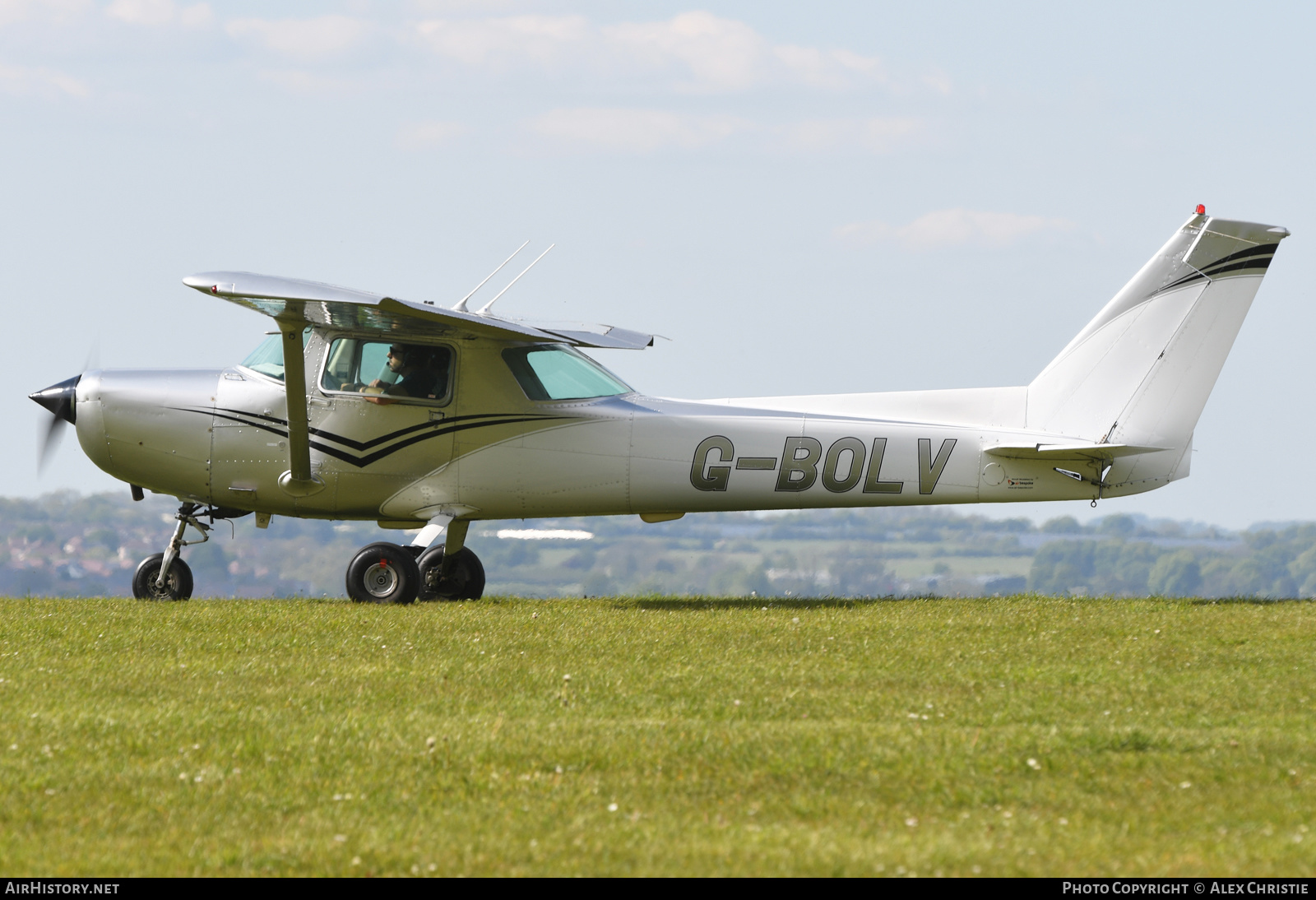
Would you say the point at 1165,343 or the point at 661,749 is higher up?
the point at 1165,343

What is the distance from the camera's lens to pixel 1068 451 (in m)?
13.7

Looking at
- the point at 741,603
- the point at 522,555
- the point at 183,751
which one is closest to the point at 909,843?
the point at 183,751

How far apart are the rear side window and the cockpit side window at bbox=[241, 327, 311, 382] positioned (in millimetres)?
2103

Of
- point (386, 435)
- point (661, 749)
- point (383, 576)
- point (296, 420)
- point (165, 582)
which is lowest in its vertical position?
point (165, 582)

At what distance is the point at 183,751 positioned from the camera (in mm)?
7332

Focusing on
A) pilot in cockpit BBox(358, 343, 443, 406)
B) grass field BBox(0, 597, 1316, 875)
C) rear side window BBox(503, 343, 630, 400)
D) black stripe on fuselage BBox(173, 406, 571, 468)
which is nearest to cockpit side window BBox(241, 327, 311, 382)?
black stripe on fuselage BBox(173, 406, 571, 468)

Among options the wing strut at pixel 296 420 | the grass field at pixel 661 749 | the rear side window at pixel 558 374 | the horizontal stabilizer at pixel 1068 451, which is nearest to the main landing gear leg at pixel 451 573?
the wing strut at pixel 296 420

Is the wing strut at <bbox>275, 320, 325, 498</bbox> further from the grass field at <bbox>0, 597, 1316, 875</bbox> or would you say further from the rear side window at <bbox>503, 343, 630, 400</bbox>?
the grass field at <bbox>0, 597, 1316, 875</bbox>

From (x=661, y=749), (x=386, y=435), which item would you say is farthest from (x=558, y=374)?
(x=661, y=749)

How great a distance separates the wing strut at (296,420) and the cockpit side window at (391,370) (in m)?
0.36

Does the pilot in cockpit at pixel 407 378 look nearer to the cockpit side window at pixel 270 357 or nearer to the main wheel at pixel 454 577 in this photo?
the cockpit side window at pixel 270 357

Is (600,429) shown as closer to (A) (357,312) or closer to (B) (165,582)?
(A) (357,312)

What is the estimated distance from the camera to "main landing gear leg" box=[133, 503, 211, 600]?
47.9 ft

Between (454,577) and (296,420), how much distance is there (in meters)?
2.49
